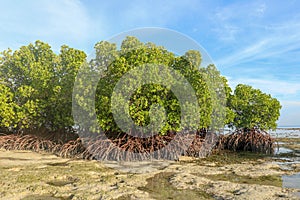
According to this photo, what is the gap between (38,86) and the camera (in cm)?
1309

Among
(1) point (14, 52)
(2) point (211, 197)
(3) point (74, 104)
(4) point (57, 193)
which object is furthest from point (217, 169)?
(1) point (14, 52)

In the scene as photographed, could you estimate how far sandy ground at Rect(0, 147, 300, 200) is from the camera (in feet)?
17.9

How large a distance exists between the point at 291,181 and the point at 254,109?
782 cm

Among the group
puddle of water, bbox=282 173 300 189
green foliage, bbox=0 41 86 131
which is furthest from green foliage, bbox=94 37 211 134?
puddle of water, bbox=282 173 300 189

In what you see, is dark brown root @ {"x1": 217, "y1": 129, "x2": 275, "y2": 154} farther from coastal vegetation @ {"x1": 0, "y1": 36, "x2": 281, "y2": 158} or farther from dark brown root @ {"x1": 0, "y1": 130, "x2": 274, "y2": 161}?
dark brown root @ {"x1": 0, "y1": 130, "x2": 274, "y2": 161}

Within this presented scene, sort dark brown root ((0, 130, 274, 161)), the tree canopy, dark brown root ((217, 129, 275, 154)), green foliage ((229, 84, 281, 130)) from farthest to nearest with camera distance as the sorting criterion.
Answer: green foliage ((229, 84, 281, 130)) → dark brown root ((217, 129, 275, 154)) → dark brown root ((0, 130, 274, 161)) → the tree canopy

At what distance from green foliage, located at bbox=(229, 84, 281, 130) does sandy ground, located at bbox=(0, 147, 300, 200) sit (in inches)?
213

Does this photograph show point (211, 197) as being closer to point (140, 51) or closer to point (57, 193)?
point (57, 193)

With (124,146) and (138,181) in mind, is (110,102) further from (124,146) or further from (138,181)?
(138,181)

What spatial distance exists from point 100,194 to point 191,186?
212 cm

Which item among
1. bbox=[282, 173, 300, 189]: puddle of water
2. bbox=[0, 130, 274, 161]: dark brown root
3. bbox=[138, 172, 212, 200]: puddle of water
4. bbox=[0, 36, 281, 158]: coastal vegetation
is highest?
bbox=[0, 36, 281, 158]: coastal vegetation

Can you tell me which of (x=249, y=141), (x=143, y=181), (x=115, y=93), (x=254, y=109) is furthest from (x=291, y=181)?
(x=254, y=109)

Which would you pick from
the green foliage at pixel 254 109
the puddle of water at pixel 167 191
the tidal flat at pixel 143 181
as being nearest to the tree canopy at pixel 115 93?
the green foliage at pixel 254 109

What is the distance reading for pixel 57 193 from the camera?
18.0 ft
